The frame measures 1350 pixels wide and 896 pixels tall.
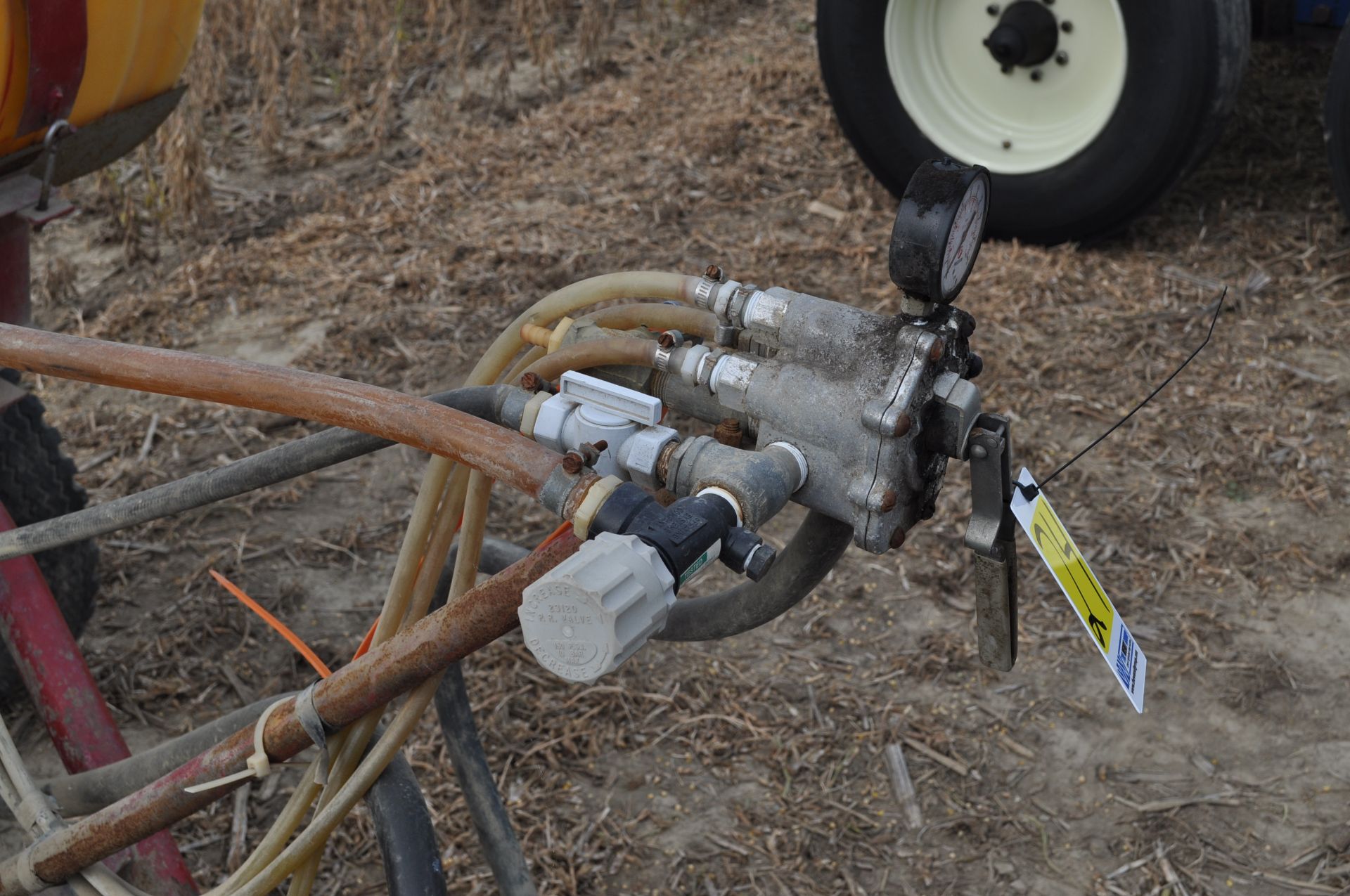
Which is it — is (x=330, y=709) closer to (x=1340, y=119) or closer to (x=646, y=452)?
(x=646, y=452)

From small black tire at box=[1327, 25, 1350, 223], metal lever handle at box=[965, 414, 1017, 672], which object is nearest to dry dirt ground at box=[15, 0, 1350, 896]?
small black tire at box=[1327, 25, 1350, 223]

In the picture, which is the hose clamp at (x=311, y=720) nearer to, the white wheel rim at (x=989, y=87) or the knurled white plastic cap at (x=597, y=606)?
the knurled white plastic cap at (x=597, y=606)

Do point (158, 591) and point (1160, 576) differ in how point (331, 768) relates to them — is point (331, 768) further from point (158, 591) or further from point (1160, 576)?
point (1160, 576)

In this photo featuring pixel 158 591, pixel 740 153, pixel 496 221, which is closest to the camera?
pixel 158 591

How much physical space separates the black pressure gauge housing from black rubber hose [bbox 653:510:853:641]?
29 cm

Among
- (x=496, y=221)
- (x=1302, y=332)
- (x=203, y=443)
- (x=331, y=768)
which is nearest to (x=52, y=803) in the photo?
(x=331, y=768)

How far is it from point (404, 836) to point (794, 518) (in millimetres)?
1564

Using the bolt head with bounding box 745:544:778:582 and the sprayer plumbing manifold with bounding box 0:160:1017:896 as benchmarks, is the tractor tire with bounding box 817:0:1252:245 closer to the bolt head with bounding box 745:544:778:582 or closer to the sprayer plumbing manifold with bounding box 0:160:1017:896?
the sprayer plumbing manifold with bounding box 0:160:1017:896

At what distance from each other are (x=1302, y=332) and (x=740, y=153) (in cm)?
187

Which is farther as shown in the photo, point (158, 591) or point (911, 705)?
point (158, 591)

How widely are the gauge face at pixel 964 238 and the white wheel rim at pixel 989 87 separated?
8.33 ft

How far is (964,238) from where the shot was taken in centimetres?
121

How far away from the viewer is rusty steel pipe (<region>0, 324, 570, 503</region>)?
116 cm

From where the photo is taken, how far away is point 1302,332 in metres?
3.30
